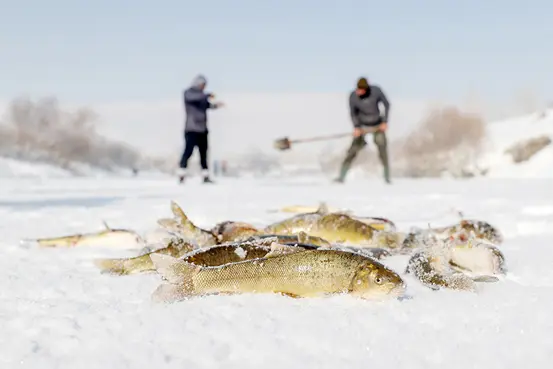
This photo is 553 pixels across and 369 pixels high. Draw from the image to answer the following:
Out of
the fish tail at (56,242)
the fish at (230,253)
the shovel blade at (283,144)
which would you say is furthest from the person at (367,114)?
the fish at (230,253)

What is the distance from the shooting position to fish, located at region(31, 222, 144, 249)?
14.9 ft

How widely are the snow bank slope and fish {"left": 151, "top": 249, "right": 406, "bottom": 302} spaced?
98.5 ft

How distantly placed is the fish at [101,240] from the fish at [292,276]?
1977 millimetres

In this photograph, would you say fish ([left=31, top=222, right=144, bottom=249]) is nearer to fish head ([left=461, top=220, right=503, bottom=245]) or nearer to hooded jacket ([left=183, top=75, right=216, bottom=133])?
fish head ([left=461, top=220, right=503, bottom=245])

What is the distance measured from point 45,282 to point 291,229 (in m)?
1.88

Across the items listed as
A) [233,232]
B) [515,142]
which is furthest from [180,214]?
[515,142]

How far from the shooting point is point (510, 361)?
1.95 meters

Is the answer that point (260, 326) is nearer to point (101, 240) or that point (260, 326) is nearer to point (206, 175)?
point (101, 240)

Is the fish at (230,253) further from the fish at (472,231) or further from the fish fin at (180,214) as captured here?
the fish at (472,231)

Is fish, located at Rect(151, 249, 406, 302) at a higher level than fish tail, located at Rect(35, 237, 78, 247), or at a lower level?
higher

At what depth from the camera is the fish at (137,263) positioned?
3344 mm

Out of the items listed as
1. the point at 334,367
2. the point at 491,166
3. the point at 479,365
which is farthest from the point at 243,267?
the point at 491,166

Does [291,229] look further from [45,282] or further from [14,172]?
[14,172]

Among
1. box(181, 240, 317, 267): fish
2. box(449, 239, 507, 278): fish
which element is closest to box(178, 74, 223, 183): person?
box(449, 239, 507, 278): fish
